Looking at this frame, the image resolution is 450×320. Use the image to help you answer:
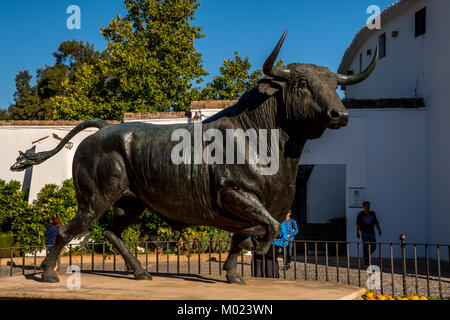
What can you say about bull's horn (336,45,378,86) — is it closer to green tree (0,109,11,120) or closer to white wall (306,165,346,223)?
white wall (306,165,346,223)

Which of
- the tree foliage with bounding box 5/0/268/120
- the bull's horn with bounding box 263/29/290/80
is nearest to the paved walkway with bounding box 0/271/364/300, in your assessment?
the bull's horn with bounding box 263/29/290/80

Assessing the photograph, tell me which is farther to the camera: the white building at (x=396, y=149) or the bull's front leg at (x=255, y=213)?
the white building at (x=396, y=149)

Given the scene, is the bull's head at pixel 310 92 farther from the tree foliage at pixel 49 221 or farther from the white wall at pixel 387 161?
the white wall at pixel 387 161

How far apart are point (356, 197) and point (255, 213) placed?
9.71 m

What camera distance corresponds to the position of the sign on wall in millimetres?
12922

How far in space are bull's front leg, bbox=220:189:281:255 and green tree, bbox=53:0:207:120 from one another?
1780 centimetres

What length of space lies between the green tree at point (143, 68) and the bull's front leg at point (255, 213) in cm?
1780

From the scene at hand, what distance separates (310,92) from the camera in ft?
12.5

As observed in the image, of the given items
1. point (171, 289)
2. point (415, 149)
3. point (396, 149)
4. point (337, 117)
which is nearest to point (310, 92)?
point (337, 117)

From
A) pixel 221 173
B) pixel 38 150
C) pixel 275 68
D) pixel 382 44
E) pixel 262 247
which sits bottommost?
pixel 262 247

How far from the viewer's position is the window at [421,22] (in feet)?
44.2

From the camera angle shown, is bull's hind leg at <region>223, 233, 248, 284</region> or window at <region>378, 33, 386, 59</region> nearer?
bull's hind leg at <region>223, 233, 248, 284</region>

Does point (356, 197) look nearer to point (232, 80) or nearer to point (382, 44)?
point (382, 44)

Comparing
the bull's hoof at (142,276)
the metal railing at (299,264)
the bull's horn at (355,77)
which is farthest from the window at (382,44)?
the bull's hoof at (142,276)
